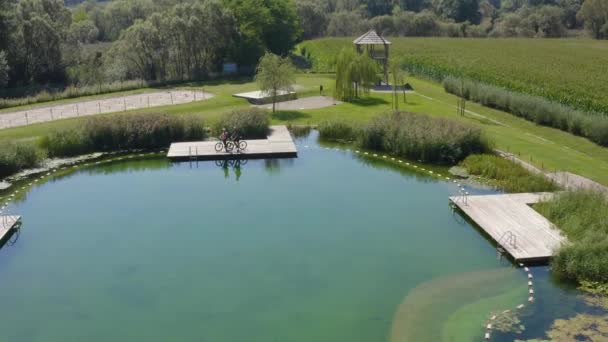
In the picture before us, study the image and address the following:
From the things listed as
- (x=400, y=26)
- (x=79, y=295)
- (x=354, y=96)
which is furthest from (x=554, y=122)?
(x=400, y=26)

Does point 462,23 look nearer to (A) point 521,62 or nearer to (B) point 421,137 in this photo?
(A) point 521,62

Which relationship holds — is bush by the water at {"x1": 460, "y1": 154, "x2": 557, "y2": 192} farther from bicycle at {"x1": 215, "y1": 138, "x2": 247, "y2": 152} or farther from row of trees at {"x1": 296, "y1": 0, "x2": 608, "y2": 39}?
row of trees at {"x1": 296, "y1": 0, "x2": 608, "y2": 39}

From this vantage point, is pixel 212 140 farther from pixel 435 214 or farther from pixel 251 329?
pixel 251 329

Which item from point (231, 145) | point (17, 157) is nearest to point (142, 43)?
point (231, 145)

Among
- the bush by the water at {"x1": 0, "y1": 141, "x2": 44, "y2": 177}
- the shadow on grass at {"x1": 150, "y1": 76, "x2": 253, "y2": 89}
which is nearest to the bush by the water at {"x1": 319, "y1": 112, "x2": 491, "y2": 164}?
the bush by the water at {"x1": 0, "y1": 141, "x2": 44, "y2": 177}

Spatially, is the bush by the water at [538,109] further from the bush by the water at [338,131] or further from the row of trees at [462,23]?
the row of trees at [462,23]
